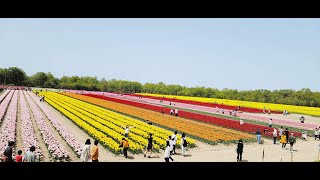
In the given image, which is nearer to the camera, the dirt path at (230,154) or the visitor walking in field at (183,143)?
the dirt path at (230,154)

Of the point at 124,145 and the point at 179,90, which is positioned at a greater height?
the point at 179,90

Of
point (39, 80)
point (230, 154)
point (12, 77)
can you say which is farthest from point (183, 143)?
point (12, 77)

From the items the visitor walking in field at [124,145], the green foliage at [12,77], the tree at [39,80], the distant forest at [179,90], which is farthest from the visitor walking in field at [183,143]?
the green foliage at [12,77]

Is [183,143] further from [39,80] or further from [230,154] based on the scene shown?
[39,80]

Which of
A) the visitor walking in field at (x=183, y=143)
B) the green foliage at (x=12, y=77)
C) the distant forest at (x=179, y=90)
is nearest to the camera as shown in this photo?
the visitor walking in field at (x=183, y=143)

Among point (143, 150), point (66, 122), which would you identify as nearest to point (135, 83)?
point (66, 122)

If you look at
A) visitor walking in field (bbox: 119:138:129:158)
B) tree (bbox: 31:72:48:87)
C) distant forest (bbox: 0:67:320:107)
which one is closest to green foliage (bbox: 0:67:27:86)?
distant forest (bbox: 0:67:320:107)

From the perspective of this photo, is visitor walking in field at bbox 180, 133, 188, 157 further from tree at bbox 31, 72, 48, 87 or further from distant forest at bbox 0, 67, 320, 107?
tree at bbox 31, 72, 48, 87

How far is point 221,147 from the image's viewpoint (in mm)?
20766

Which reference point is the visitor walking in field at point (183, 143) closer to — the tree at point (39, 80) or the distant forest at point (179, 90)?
the distant forest at point (179, 90)

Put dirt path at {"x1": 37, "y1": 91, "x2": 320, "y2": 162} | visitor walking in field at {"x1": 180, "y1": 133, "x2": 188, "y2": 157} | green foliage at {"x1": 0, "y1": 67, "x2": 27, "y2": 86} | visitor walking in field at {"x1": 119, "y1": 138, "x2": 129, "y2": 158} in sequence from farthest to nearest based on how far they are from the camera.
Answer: green foliage at {"x1": 0, "y1": 67, "x2": 27, "y2": 86} < visitor walking in field at {"x1": 180, "y1": 133, "x2": 188, "y2": 157} < dirt path at {"x1": 37, "y1": 91, "x2": 320, "y2": 162} < visitor walking in field at {"x1": 119, "y1": 138, "x2": 129, "y2": 158}

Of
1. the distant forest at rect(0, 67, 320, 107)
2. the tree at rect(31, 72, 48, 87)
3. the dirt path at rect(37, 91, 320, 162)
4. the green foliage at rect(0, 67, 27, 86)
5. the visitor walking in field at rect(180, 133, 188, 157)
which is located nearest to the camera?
the dirt path at rect(37, 91, 320, 162)
